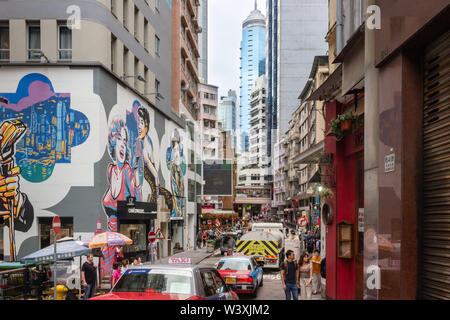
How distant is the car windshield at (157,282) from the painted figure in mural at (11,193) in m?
16.8

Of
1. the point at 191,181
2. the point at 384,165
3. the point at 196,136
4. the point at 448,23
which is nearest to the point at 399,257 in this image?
the point at 384,165

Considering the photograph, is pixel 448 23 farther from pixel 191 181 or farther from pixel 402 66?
pixel 191 181

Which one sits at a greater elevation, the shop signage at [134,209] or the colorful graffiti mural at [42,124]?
the colorful graffiti mural at [42,124]

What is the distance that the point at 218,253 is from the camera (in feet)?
137

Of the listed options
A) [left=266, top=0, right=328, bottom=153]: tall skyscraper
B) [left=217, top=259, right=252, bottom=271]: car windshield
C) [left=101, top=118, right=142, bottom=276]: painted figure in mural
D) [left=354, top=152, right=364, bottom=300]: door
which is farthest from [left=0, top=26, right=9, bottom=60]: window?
[left=266, top=0, right=328, bottom=153]: tall skyscraper

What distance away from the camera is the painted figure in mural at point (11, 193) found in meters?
22.7

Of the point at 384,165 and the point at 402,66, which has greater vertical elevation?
the point at 402,66

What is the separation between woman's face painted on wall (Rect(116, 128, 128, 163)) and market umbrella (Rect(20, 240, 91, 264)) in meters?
10.6

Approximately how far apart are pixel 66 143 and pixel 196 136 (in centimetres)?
3159

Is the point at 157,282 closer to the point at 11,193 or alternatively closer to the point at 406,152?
the point at 406,152

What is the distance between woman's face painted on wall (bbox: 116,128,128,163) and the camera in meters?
26.2

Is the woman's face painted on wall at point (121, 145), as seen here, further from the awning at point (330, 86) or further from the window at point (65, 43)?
the awning at point (330, 86)

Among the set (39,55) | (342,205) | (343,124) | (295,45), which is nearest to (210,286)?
(343,124)

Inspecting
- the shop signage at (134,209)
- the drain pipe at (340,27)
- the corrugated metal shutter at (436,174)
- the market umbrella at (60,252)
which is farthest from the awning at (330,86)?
the shop signage at (134,209)
